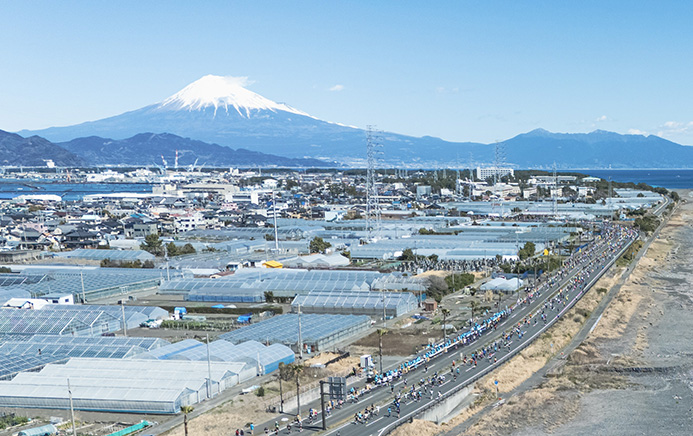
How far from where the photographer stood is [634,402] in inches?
969

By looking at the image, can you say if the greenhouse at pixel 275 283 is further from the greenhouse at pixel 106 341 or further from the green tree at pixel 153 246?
the green tree at pixel 153 246

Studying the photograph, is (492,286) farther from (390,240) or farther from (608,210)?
(608,210)

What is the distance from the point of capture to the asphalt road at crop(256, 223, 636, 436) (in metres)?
20.9

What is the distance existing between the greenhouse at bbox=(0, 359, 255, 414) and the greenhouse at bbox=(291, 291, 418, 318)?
11966 millimetres

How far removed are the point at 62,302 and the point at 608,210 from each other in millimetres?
73353

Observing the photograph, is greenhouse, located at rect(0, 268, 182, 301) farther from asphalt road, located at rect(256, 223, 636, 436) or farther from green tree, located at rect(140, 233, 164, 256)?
asphalt road, located at rect(256, 223, 636, 436)

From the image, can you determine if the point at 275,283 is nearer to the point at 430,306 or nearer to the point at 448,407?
the point at 430,306

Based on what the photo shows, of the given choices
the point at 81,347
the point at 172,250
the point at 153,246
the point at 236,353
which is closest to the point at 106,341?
the point at 81,347

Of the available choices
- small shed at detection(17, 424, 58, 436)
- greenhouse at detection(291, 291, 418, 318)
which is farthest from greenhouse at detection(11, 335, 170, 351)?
greenhouse at detection(291, 291, 418, 318)

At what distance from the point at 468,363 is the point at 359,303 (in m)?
11.6

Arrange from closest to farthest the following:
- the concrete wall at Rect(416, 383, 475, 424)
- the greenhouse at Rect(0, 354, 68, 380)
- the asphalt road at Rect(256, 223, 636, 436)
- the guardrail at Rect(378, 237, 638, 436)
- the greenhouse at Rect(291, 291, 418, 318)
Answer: the guardrail at Rect(378, 237, 638, 436) < the asphalt road at Rect(256, 223, 636, 436) < the concrete wall at Rect(416, 383, 475, 424) < the greenhouse at Rect(0, 354, 68, 380) < the greenhouse at Rect(291, 291, 418, 318)

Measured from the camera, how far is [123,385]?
24.4m

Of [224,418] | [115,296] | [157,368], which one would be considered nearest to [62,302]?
[115,296]

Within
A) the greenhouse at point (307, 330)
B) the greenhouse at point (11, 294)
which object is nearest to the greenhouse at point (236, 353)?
the greenhouse at point (307, 330)
